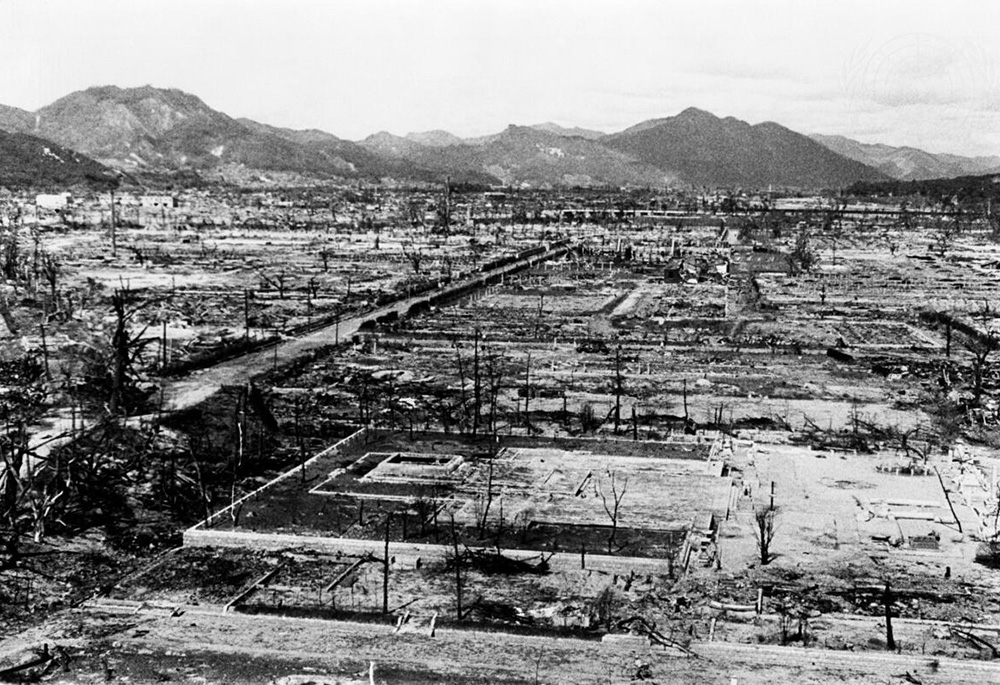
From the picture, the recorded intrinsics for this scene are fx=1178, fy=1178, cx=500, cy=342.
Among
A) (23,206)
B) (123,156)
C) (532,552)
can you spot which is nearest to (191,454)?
(532,552)

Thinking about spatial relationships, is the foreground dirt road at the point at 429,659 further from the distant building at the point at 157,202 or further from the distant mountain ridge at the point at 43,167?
the distant mountain ridge at the point at 43,167

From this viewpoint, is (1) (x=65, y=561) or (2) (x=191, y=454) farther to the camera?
(2) (x=191, y=454)

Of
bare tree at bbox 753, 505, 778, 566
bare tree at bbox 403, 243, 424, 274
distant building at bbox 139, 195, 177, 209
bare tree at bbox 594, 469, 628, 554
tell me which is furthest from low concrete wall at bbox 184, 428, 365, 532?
distant building at bbox 139, 195, 177, 209

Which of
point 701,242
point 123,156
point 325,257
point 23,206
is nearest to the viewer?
point 325,257

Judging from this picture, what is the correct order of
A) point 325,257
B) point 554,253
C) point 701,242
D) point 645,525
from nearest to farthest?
point 645,525, point 325,257, point 554,253, point 701,242

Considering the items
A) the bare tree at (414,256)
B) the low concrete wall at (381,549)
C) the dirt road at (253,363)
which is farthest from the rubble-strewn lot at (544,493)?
the bare tree at (414,256)

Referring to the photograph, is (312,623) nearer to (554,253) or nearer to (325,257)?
(325,257)
